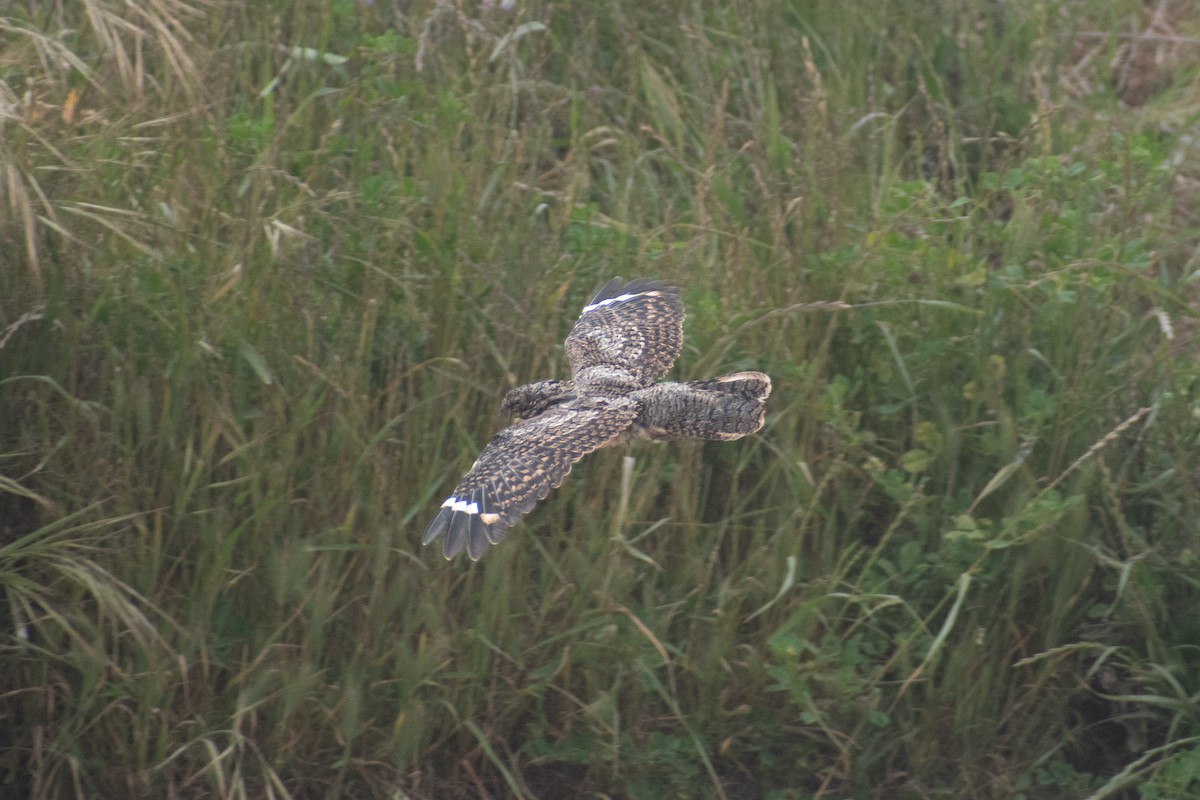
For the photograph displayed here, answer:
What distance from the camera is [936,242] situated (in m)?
4.00

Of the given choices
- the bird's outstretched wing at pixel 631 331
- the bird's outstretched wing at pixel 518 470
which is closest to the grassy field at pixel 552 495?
the bird's outstretched wing at pixel 631 331

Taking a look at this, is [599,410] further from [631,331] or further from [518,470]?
[631,331]

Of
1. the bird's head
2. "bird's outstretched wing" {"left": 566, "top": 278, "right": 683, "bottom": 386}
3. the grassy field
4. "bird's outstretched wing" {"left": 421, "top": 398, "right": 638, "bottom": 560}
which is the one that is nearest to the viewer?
"bird's outstretched wing" {"left": 421, "top": 398, "right": 638, "bottom": 560}

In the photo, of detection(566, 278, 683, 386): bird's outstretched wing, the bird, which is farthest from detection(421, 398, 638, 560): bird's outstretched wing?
detection(566, 278, 683, 386): bird's outstretched wing

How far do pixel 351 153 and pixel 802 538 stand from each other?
1.64m

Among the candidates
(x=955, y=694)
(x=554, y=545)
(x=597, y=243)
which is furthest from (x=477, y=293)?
(x=955, y=694)

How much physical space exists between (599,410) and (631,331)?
1.40ft

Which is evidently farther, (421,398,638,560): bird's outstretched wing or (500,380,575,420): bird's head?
(500,380,575,420): bird's head

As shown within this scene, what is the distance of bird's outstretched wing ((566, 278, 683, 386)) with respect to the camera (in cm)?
362

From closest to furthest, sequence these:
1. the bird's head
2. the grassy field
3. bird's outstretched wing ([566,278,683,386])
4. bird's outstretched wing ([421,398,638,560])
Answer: bird's outstretched wing ([421,398,638,560])
the grassy field
the bird's head
bird's outstretched wing ([566,278,683,386])

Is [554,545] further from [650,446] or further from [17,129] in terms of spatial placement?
[17,129]

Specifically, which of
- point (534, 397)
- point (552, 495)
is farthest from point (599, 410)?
point (552, 495)

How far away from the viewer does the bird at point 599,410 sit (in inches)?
119

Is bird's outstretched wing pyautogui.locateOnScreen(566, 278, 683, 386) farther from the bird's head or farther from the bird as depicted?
the bird's head
